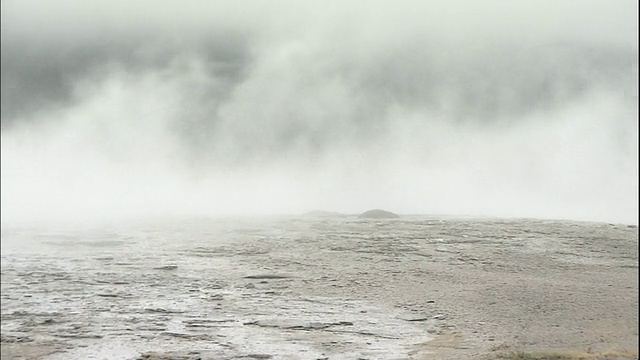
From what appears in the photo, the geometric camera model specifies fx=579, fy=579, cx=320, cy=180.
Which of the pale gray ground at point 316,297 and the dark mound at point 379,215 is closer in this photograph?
the pale gray ground at point 316,297

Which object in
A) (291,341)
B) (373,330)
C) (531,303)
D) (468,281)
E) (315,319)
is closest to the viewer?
(291,341)

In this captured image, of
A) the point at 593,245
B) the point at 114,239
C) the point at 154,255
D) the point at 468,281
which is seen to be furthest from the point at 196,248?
the point at 593,245

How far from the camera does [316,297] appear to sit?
11.9 meters

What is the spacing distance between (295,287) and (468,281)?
413cm

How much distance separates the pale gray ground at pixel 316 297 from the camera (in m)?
8.30

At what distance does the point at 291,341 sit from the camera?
8492mm

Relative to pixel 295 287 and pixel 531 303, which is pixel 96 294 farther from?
pixel 531 303

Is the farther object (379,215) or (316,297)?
(379,215)

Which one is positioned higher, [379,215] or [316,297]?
[379,215]

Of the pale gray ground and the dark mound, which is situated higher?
the dark mound

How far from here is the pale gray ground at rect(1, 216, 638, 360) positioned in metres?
8.30

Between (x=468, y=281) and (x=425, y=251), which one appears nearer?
(x=468, y=281)

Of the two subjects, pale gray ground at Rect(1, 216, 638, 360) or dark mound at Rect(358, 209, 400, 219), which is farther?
dark mound at Rect(358, 209, 400, 219)

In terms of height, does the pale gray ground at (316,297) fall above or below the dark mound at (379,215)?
below
